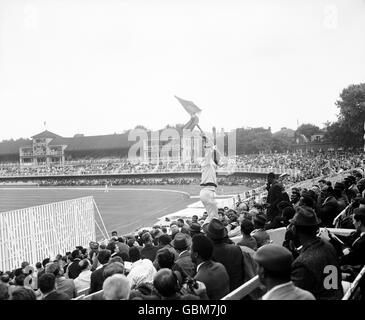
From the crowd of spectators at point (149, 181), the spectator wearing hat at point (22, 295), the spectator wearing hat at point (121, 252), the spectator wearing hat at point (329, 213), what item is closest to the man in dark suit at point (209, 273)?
the spectator wearing hat at point (22, 295)

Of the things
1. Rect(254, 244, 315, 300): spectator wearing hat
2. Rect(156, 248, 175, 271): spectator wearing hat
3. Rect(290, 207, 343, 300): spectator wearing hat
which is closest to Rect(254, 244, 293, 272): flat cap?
Rect(254, 244, 315, 300): spectator wearing hat

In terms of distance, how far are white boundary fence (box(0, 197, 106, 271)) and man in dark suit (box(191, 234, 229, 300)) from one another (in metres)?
11.1

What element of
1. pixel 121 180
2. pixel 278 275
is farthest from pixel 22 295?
pixel 121 180

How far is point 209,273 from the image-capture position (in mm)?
4145

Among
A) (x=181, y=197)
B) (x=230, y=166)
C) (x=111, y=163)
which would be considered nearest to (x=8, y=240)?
(x=181, y=197)

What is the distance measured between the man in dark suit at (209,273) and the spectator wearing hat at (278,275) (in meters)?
1.19

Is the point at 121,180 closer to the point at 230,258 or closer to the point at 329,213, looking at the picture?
the point at 329,213

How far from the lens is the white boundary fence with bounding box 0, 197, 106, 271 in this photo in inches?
543

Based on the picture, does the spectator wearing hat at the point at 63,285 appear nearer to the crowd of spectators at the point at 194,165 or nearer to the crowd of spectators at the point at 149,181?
the crowd of spectators at the point at 194,165

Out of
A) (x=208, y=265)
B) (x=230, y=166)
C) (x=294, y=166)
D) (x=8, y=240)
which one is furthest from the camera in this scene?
(x=230, y=166)

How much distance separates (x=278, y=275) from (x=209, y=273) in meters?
1.33
